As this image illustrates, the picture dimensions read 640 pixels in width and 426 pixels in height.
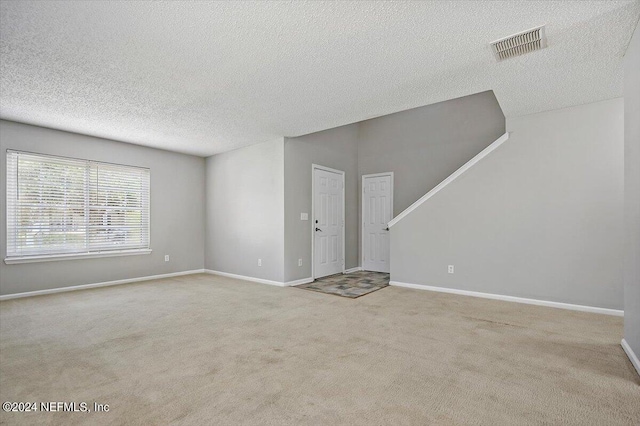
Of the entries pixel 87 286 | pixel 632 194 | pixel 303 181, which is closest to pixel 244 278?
pixel 303 181

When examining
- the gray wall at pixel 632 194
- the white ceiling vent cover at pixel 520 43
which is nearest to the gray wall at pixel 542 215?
the gray wall at pixel 632 194

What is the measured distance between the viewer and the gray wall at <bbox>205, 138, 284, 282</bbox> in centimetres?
534

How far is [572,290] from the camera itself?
376 cm

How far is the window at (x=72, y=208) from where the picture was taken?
14.8ft

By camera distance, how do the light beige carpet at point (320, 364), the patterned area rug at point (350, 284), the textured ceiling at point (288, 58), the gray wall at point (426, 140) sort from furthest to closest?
the gray wall at point (426, 140) → the patterned area rug at point (350, 284) → the textured ceiling at point (288, 58) → the light beige carpet at point (320, 364)

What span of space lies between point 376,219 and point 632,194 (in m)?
4.56

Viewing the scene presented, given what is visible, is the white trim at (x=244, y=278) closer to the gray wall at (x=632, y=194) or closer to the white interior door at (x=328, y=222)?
the white interior door at (x=328, y=222)

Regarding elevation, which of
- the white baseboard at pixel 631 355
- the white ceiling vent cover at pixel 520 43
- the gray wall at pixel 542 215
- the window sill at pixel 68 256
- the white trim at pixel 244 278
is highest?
the white ceiling vent cover at pixel 520 43

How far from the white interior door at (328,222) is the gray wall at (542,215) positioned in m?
1.93

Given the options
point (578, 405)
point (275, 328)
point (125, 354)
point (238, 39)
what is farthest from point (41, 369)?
point (578, 405)

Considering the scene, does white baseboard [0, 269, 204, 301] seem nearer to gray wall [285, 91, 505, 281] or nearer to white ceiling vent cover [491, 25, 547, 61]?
gray wall [285, 91, 505, 281]

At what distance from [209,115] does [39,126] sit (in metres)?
2.73

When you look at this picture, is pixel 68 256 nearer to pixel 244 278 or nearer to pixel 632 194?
pixel 244 278

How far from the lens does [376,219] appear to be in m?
6.72
